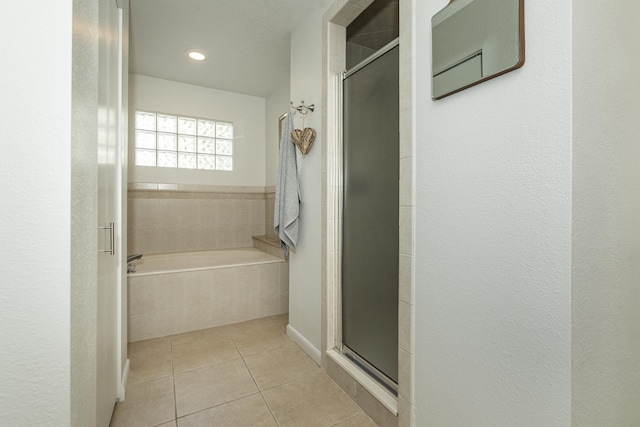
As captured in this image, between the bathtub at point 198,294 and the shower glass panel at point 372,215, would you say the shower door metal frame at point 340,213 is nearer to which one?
the shower glass panel at point 372,215

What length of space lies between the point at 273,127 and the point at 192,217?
4.97 feet

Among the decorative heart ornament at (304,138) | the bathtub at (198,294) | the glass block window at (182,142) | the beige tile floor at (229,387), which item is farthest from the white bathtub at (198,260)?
the decorative heart ornament at (304,138)

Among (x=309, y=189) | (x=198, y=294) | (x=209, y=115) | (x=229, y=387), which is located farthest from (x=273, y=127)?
(x=229, y=387)

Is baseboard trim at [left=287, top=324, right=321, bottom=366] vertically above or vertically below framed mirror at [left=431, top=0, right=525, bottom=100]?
below

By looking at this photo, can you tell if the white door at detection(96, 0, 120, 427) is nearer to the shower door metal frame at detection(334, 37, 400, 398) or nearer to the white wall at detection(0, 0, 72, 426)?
the white wall at detection(0, 0, 72, 426)

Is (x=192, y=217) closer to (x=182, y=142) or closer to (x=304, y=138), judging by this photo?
(x=182, y=142)

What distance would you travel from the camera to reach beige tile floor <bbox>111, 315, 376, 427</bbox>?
1.51m

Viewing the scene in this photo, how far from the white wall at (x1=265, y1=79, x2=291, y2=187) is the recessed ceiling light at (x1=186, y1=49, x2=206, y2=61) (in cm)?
96

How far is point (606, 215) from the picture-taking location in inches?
33.6

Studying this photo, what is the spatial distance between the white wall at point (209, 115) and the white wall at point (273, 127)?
115 millimetres

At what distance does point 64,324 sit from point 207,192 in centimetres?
315

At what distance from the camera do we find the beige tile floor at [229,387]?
151 cm

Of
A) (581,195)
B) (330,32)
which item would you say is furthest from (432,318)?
(330,32)

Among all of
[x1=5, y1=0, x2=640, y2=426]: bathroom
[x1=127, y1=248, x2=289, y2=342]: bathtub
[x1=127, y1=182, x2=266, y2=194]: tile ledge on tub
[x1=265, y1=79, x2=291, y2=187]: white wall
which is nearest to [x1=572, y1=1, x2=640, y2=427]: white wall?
[x1=5, y1=0, x2=640, y2=426]: bathroom
